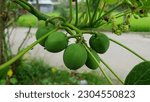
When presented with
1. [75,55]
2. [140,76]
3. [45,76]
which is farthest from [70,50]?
[45,76]

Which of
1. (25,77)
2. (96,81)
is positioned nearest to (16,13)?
(25,77)

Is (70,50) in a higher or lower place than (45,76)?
higher

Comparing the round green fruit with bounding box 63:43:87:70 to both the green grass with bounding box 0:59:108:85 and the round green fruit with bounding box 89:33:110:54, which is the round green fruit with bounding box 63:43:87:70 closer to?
the round green fruit with bounding box 89:33:110:54

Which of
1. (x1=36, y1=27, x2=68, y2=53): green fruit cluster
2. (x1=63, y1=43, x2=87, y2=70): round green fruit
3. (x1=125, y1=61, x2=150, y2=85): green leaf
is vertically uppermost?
(x1=36, y1=27, x2=68, y2=53): green fruit cluster

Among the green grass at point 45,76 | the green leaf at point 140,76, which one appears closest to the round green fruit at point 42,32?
the green leaf at point 140,76

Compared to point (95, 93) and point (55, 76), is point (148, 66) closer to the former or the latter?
point (95, 93)

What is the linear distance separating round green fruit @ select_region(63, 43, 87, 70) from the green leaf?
93 millimetres

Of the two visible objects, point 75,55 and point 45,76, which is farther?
point 45,76

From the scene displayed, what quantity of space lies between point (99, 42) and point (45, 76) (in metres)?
3.61

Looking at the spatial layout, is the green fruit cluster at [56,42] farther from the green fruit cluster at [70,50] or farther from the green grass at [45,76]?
the green grass at [45,76]

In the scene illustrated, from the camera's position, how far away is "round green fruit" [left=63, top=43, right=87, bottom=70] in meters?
0.82

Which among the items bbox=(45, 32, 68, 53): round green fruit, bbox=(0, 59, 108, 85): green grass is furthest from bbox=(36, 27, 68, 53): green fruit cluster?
bbox=(0, 59, 108, 85): green grass

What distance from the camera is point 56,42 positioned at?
825 millimetres

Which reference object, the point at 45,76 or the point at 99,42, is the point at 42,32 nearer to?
the point at 99,42
